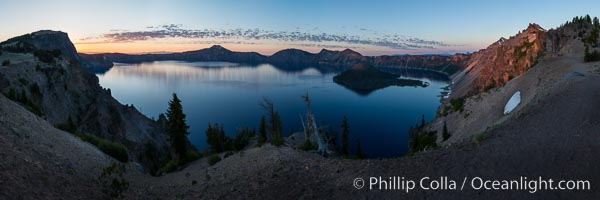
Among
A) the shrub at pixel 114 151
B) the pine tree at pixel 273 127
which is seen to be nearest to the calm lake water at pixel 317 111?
the pine tree at pixel 273 127

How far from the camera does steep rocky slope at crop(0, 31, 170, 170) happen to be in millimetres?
49406

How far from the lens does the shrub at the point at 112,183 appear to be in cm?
1678

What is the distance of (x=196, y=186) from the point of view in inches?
750

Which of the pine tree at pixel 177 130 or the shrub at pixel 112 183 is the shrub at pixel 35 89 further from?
the shrub at pixel 112 183

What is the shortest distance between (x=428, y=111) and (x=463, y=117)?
82.8m

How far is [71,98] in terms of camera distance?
63.4 m

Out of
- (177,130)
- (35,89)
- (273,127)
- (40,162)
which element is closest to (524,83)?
(273,127)

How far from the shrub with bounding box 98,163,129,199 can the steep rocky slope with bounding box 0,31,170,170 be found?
24.6 meters

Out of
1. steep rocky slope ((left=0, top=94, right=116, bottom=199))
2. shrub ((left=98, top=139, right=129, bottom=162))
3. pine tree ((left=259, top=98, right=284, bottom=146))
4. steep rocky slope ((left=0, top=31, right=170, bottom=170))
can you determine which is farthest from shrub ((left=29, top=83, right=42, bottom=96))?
pine tree ((left=259, top=98, right=284, bottom=146))

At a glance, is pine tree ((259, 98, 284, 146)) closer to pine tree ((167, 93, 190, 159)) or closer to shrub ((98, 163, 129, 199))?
pine tree ((167, 93, 190, 159))

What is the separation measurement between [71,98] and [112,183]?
5652cm

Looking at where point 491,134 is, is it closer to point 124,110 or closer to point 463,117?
point 463,117

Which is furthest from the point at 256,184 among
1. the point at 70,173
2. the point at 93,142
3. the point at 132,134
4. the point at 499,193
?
the point at 132,134

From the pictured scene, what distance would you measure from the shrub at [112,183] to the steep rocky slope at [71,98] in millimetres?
24643
